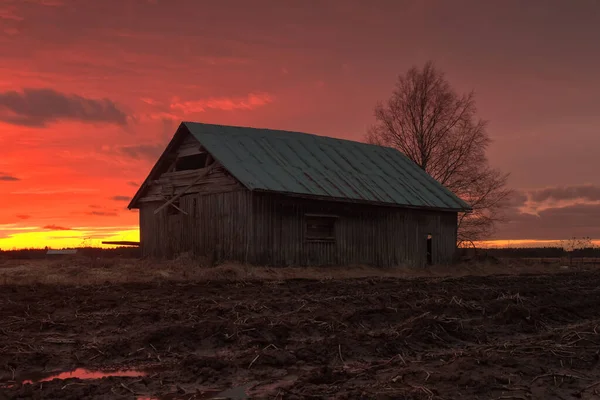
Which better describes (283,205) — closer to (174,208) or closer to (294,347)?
(174,208)

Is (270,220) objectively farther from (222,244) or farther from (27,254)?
(27,254)

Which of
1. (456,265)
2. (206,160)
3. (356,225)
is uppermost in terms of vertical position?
Answer: (206,160)

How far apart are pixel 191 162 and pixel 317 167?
17.6 feet

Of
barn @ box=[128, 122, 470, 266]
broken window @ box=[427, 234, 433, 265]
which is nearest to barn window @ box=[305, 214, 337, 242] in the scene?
barn @ box=[128, 122, 470, 266]

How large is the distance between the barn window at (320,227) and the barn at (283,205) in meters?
0.04

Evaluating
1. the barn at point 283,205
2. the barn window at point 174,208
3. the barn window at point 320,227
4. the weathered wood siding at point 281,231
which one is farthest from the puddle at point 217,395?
the barn window at point 174,208

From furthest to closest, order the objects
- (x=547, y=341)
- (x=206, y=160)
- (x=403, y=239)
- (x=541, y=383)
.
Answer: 1. (x=403, y=239)
2. (x=206, y=160)
3. (x=547, y=341)
4. (x=541, y=383)

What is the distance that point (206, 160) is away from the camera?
960 inches

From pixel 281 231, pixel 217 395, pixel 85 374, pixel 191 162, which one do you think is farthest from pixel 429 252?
pixel 217 395

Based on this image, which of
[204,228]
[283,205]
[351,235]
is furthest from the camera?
[351,235]

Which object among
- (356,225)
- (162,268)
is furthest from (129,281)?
(356,225)

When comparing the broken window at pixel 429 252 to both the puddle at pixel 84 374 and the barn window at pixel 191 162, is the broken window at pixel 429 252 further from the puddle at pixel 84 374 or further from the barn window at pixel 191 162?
the puddle at pixel 84 374

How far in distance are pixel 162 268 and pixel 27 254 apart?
12585 millimetres

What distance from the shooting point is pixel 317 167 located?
26078 millimetres
